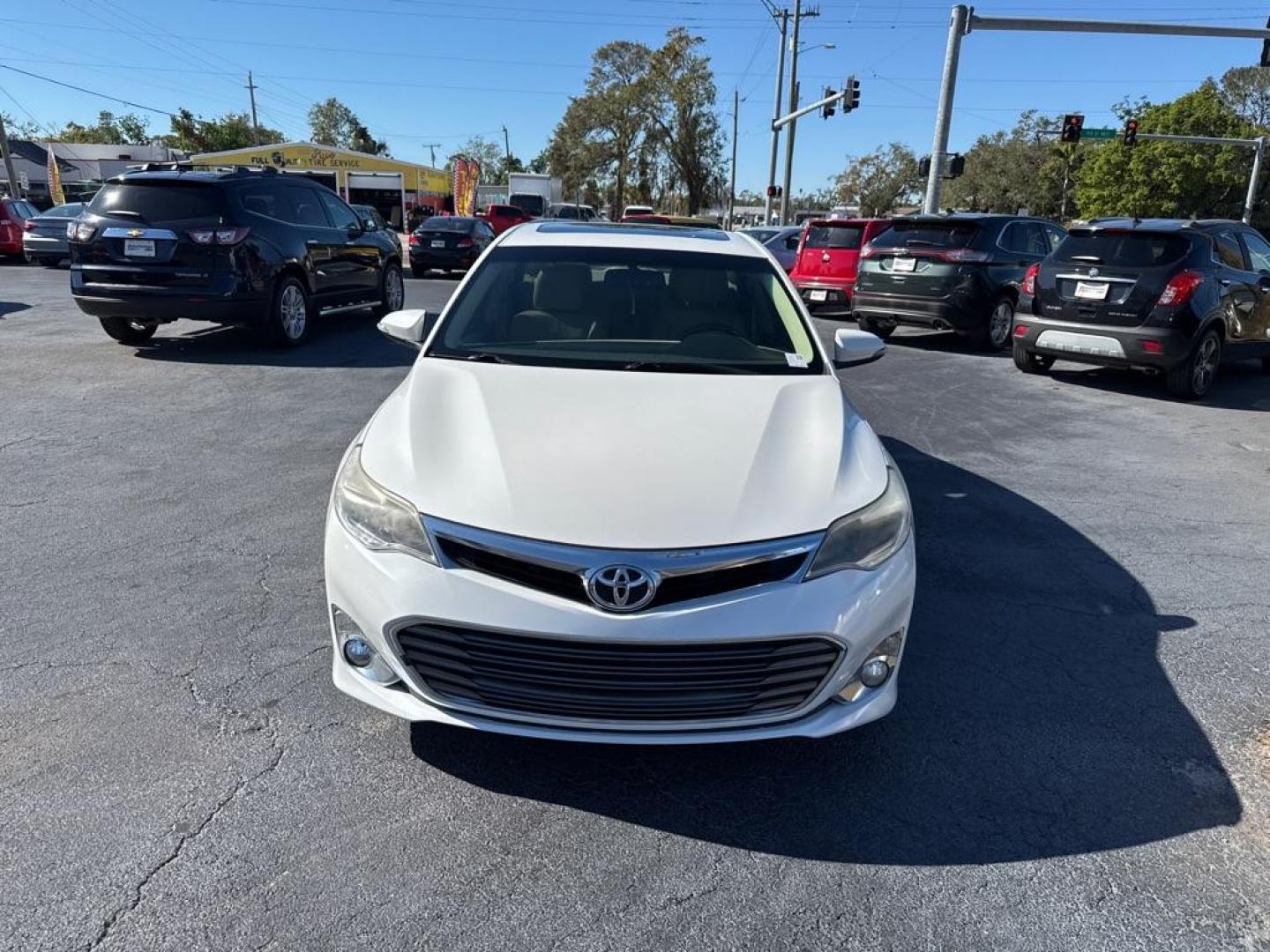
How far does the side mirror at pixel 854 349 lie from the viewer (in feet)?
13.7

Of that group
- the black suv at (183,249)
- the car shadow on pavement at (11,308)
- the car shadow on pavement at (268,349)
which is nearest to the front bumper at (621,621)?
the car shadow on pavement at (268,349)

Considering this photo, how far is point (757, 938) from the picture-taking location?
213cm

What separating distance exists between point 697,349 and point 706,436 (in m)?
0.99

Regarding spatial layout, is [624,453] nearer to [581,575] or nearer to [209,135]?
[581,575]

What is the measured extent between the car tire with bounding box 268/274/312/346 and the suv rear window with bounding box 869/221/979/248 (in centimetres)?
745

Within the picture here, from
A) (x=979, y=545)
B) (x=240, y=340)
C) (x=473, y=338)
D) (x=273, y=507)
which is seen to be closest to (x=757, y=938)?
(x=473, y=338)

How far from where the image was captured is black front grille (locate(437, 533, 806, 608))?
231 centimetres

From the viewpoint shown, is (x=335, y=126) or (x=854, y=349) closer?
(x=854, y=349)

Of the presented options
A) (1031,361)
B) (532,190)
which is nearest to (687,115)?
(532,190)

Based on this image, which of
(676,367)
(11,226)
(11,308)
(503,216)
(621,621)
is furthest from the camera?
(503,216)

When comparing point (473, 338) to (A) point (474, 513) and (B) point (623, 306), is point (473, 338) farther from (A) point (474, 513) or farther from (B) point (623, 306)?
(A) point (474, 513)

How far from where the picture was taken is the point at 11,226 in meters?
21.0

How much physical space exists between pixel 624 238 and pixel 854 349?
1317 millimetres

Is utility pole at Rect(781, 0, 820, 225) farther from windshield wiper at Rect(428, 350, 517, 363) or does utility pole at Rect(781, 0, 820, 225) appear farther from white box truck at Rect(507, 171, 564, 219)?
windshield wiper at Rect(428, 350, 517, 363)
